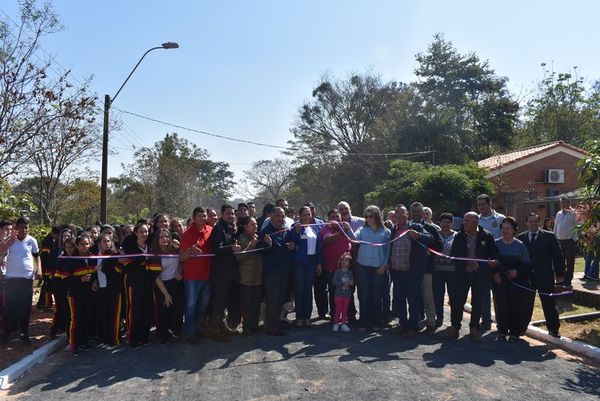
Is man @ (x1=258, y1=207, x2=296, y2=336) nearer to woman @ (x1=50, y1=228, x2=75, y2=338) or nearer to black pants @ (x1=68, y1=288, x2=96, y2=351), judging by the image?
black pants @ (x1=68, y1=288, x2=96, y2=351)

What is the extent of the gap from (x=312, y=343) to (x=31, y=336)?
4519 millimetres

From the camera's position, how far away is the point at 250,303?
8328 millimetres

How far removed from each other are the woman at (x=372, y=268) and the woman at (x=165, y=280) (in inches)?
→ 112

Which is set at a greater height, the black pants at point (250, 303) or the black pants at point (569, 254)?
the black pants at point (569, 254)

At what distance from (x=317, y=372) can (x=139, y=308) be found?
294 centimetres

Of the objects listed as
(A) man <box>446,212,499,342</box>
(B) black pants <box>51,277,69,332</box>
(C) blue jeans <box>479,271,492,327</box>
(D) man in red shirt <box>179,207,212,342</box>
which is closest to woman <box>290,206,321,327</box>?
(D) man in red shirt <box>179,207,212,342</box>

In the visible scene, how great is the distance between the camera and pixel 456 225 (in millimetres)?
13484

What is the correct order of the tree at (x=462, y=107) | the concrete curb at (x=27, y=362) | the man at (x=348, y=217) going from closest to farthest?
the concrete curb at (x=27, y=362)
the man at (x=348, y=217)
the tree at (x=462, y=107)

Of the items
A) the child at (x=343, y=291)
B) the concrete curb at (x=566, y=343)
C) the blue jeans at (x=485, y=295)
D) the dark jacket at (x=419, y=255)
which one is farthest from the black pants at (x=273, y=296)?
the concrete curb at (x=566, y=343)

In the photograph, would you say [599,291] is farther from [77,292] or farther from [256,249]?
[77,292]

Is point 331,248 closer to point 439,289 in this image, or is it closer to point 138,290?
point 439,289

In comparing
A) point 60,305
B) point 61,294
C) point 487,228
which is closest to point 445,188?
point 487,228

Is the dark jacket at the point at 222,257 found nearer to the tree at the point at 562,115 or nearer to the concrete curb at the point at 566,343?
the concrete curb at the point at 566,343

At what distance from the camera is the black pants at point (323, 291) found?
9148 millimetres
